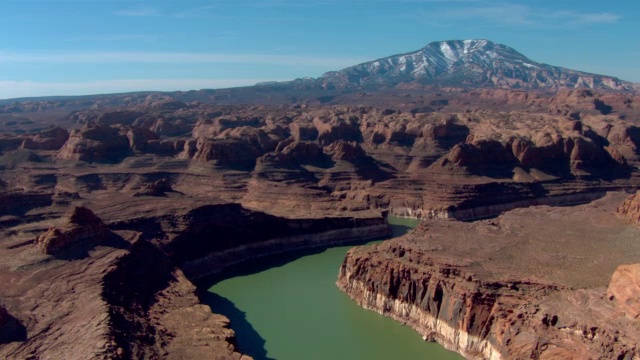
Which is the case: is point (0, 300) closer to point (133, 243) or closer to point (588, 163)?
point (133, 243)

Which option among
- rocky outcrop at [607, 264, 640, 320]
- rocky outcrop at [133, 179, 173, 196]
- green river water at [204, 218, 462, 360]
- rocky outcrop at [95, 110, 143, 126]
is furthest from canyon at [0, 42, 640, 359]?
rocky outcrop at [95, 110, 143, 126]

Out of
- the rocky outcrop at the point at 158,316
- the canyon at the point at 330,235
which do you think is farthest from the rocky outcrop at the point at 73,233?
the rocky outcrop at the point at 158,316

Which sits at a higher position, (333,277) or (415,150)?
(415,150)

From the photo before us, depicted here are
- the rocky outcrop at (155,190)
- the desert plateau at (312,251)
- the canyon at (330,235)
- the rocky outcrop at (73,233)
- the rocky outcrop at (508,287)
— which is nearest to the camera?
the rocky outcrop at (508,287)

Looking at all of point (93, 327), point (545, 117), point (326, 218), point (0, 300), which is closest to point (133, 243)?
point (0, 300)

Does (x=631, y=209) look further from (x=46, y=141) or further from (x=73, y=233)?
(x=46, y=141)

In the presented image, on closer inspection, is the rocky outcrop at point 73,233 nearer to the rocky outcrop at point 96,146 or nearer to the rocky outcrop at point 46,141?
the rocky outcrop at point 96,146
